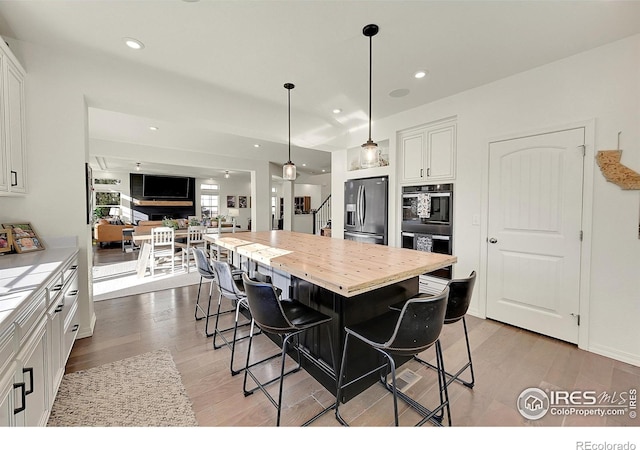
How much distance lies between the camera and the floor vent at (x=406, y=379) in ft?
6.50

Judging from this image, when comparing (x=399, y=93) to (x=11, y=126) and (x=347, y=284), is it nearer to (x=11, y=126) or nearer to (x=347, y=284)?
(x=347, y=284)

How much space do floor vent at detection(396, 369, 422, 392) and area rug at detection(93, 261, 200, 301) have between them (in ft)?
12.0

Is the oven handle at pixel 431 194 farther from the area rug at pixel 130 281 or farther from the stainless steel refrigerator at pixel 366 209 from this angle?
the area rug at pixel 130 281

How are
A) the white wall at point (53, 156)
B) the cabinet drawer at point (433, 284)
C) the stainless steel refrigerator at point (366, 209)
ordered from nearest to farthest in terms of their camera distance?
1. the white wall at point (53, 156)
2. the cabinet drawer at point (433, 284)
3. the stainless steel refrigerator at point (366, 209)

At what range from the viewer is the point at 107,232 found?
318 inches

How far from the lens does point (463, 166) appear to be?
3287 mm

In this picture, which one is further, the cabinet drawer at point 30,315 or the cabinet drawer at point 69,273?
the cabinet drawer at point 69,273

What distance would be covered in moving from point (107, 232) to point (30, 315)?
27.4 feet

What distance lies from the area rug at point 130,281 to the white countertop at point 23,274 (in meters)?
1.89

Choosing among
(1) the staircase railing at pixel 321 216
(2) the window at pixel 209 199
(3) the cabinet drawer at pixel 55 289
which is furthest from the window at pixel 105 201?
(3) the cabinet drawer at pixel 55 289
